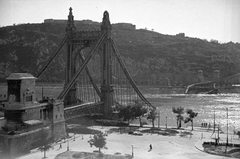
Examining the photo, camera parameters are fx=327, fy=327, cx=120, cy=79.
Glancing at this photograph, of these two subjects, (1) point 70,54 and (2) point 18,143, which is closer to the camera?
(2) point 18,143

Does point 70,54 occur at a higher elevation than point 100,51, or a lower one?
lower

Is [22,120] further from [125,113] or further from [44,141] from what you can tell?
[125,113]

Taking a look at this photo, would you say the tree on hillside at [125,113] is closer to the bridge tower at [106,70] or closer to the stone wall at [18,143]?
the bridge tower at [106,70]

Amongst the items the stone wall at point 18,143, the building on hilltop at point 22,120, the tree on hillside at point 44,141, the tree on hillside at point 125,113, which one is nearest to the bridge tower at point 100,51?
the tree on hillside at point 125,113

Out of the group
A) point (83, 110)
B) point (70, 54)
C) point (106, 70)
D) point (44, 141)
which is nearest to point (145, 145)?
point (44, 141)

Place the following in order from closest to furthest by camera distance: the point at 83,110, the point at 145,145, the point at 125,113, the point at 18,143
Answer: the point at 18,143 → the point at 145,145 → the point at 83,110 → the point at 125,113

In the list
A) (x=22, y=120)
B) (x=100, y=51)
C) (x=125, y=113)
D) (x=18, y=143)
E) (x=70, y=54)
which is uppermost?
(x=100, y=51)
